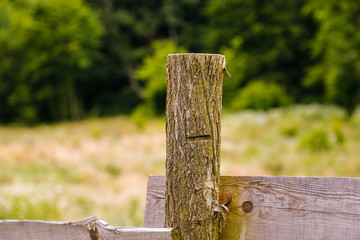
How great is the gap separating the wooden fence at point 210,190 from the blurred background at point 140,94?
3723mm

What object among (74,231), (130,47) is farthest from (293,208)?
(130,47)

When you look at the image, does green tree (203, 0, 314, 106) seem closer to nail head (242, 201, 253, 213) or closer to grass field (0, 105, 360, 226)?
grass field (0, 105, 360, 226)

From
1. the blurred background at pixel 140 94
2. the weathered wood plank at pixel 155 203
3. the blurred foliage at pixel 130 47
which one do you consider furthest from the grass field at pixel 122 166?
the blurred foliage at pixel 130 47

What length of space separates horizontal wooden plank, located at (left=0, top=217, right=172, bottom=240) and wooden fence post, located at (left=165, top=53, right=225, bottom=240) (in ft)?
0.37

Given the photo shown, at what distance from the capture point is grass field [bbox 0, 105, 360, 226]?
5.67 metres

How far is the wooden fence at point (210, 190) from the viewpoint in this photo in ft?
4.58

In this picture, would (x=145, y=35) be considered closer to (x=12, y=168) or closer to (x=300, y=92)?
(x=300, y=92)

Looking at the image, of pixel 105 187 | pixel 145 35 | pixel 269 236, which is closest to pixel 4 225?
pixel 269 236

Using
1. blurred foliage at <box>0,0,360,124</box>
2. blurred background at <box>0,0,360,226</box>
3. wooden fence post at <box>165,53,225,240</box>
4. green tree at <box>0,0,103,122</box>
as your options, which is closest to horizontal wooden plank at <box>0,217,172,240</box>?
wooden fence post at <box>165,53,225,240</box>

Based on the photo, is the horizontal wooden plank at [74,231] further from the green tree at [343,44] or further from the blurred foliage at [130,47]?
the blurred foliage at [130,47]

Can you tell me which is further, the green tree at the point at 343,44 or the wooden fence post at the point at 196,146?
the green tree at the point at 343,44

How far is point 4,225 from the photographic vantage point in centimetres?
184

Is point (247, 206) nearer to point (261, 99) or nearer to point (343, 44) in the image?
point (343, 44)

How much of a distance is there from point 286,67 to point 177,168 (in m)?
30.9
